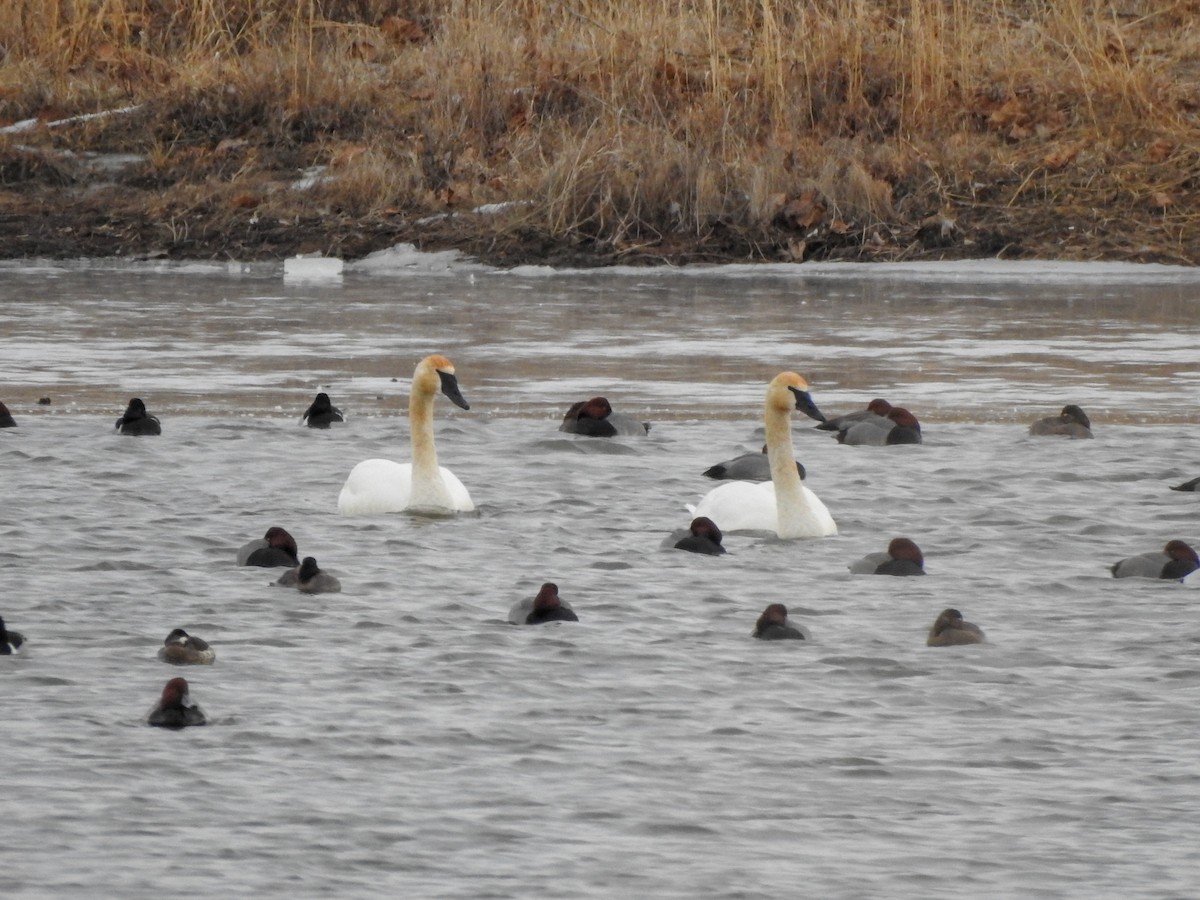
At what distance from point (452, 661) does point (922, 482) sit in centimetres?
393

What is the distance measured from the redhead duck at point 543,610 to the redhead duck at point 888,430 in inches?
148

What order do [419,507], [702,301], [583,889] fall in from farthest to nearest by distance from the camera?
1. [702,301]
2. [419,507]
3. [583,889]

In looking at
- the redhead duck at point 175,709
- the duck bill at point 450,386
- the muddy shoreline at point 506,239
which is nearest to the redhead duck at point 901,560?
the duck bill at point 450,386

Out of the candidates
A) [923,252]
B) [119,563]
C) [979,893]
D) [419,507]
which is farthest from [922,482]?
[923,252]

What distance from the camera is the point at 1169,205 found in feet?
62.2

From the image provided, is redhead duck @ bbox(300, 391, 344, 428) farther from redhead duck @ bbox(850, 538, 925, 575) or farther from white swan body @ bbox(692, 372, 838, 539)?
redhead duck @ bbox(850, 538, 925, 575)

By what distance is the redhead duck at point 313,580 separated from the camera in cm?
788

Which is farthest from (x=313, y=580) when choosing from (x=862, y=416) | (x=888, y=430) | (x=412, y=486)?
(x=862, y=416)

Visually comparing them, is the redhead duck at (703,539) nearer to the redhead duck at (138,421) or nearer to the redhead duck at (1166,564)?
the redhead duck at (1166,564)

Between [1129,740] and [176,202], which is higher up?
[176,202]

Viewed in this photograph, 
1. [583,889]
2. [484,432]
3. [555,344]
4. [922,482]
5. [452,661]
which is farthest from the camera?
[555,344]

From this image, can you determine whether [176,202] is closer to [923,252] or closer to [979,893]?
[923,252]

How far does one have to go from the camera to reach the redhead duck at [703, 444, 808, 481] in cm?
1052

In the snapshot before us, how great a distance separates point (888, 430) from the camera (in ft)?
35.9
